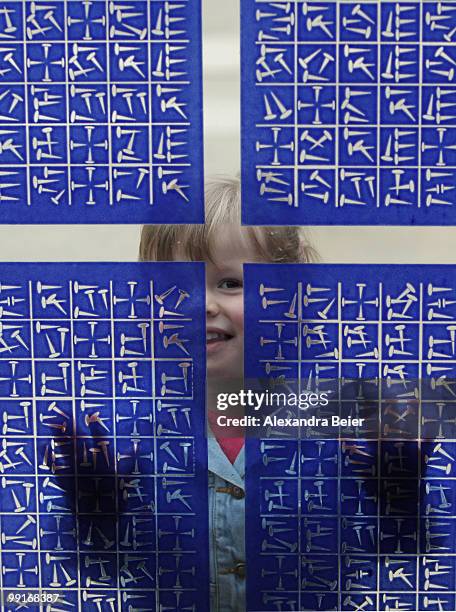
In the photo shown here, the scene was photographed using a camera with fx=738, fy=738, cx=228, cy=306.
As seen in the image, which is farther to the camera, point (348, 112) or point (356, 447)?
point (356, 447)

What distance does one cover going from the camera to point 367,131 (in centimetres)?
226

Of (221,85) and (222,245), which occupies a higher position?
(221,85)

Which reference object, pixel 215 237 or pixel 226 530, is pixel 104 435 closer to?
pixel 226 530

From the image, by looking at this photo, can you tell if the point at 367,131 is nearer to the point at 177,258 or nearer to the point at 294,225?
the point at 294,225

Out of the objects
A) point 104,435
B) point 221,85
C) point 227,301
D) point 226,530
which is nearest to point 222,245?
point 227,301

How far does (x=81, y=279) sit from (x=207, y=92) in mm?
701

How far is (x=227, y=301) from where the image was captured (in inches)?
91.6

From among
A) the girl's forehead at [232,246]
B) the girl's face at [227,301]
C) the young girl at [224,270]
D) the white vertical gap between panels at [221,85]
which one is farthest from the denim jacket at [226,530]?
the white vertical gap between panels at [221,85]

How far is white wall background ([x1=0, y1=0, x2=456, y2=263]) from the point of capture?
224 centimetres

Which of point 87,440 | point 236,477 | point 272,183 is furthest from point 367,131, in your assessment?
point 87,440

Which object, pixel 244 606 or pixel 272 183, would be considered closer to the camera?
pixel 272 183

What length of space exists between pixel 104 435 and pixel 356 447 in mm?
816

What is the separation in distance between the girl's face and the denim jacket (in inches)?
10.3

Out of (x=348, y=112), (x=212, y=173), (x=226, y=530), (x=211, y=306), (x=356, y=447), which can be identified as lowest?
(x=226, y=530)
